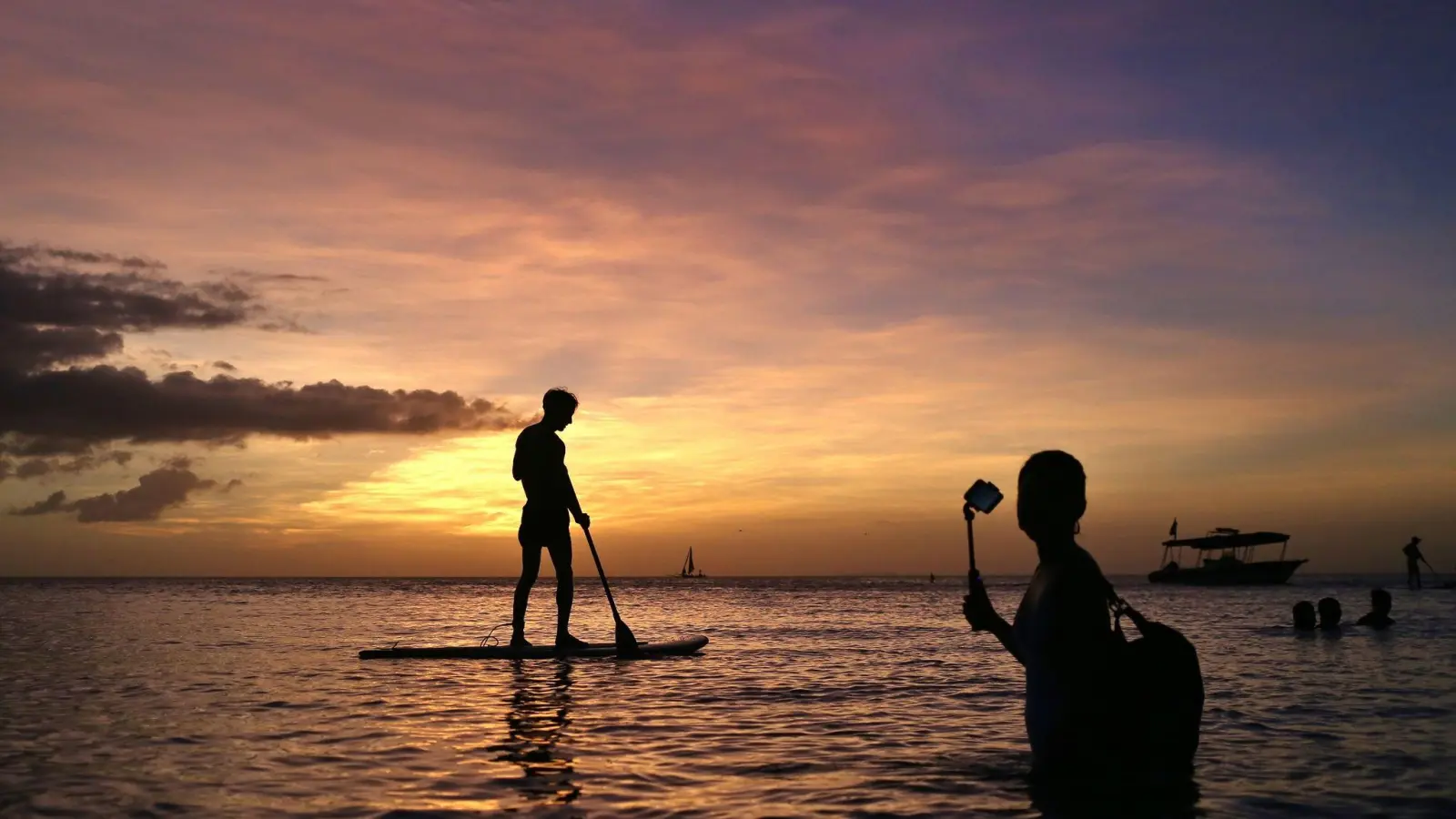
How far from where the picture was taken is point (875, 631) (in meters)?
22.5

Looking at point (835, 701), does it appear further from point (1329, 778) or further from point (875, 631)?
point (875, 631)

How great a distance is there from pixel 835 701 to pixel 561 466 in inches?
215

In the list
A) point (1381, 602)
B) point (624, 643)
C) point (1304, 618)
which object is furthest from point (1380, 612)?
point (624, 643)

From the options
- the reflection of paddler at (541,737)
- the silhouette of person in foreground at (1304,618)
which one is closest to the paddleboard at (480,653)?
the reflection of paddler at (541,737)

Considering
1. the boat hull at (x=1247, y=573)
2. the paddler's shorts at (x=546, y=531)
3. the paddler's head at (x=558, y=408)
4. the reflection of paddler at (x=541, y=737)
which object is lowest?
the boat hull at (x=1247, y=573)

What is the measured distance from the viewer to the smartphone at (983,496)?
16.9ft

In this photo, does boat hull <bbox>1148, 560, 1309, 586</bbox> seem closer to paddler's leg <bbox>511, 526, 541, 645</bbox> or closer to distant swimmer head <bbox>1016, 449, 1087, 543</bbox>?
paddler's leg <bbox>511, 526, 541, 645</bbox>

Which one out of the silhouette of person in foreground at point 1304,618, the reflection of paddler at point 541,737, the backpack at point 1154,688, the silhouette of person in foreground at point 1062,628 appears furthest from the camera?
the silhouette of person in foreground at point 1304,618

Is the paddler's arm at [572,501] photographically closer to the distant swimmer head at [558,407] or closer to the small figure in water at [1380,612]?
the distant swimmer head at [558,407]

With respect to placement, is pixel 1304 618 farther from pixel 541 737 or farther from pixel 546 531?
pixel 541 737

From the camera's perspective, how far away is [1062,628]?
16.8 ft

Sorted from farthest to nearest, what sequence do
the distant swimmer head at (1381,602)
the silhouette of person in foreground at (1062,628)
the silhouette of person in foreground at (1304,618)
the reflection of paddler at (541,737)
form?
1. the distant swimmer head at (1381,602)
2. the silhouette of person in foreground at (1304,618)
3. the reflection of paddler at (541,737)
4. the silhouette of person in foreground at (1062,628)

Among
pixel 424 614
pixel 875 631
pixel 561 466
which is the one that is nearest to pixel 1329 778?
pixel 561 466

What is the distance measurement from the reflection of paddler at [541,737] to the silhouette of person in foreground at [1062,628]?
97.1 inches
